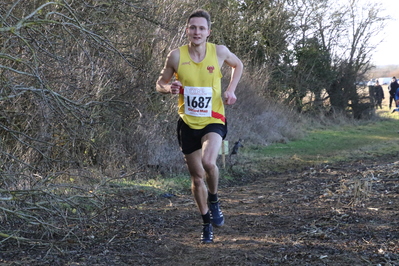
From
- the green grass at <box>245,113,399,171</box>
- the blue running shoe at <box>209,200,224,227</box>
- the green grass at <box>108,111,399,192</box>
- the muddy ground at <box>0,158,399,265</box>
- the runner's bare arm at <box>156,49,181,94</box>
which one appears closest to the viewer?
the muddy ground at <box>0,158,399,265</box>

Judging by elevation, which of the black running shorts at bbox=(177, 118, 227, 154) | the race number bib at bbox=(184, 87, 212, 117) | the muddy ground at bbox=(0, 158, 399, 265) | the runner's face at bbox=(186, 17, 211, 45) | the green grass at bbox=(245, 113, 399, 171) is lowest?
the green grass at bbox=(245, 113, 399, 171)

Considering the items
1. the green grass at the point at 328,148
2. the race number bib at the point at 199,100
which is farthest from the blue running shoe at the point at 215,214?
the green grass at the point at 328,148

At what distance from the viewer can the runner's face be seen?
5.34 m

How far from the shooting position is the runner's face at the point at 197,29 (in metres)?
5.34

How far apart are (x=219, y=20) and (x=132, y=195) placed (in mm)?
11696

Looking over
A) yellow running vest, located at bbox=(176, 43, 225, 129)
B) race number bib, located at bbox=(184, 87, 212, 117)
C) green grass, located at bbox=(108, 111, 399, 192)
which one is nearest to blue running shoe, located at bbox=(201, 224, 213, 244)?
yellow running vest, located at bbox=(176, 43, 225, 129)

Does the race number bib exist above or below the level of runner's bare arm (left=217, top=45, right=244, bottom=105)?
below

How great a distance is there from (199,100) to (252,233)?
1.53m

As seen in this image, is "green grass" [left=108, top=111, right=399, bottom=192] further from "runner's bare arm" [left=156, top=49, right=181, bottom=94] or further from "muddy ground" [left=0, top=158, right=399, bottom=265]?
"runner's bare arm" [left=156, top=49, right=181, bottom=94]

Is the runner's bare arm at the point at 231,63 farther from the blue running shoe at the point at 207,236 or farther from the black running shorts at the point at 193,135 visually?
the blue running shoe at the point at 207,236

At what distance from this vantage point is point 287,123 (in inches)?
738

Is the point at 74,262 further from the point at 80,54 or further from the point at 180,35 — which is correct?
the point at 180,35

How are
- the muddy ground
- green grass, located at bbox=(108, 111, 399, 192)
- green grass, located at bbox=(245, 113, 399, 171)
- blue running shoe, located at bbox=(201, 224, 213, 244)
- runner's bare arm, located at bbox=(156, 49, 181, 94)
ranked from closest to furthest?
1. the muddy ground
2. blue running shoe, located at bbox=(201, 224, 213, 244)
3. runner's bare arm, located at bbox=(156, 49, 181, 94)
4. green grass, located at bbox=(108, 111, 399, 192)
5. green grass, located at bbox=(245, 113, 399, 171)

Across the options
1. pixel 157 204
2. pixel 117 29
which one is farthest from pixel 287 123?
pixel 157 204
